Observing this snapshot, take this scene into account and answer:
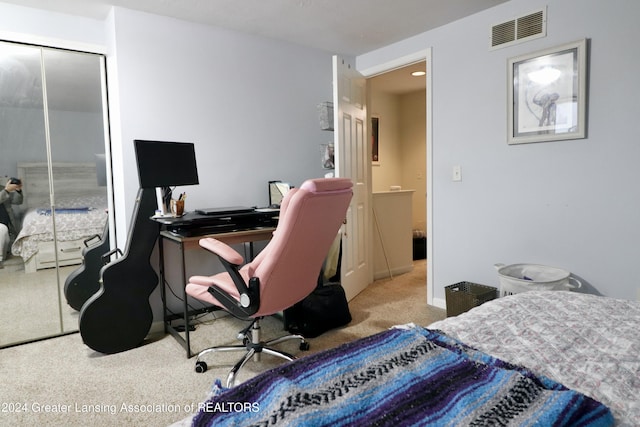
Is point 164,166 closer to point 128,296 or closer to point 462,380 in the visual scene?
point 128,296

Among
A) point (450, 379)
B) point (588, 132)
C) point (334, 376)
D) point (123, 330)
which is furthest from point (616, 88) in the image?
point (123, 330)

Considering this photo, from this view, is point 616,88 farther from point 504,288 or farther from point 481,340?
point 481,340

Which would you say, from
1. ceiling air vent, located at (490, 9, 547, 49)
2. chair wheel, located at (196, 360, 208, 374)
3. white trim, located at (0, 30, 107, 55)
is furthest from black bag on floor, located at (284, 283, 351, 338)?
white trim, located at (0, 30, 107, 55)

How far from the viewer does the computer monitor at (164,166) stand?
8.40 ft

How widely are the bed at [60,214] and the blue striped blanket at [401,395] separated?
8.28 ft

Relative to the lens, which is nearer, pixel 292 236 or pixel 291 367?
pixel 291 367

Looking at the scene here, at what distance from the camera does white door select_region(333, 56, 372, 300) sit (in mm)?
3141

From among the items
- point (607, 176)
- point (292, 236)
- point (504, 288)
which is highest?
point (607, 176)

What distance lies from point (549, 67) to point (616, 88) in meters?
0.42

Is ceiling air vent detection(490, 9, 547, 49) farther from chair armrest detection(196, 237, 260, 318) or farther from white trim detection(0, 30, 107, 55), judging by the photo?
white trim detection(0, 30, 107, 55)

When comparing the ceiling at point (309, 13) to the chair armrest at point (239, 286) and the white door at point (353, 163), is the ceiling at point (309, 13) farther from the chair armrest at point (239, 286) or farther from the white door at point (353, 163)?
the chair armrest at point (239, 286)

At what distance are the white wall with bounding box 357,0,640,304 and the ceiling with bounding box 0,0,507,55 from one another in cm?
25

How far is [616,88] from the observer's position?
2326 millimetres

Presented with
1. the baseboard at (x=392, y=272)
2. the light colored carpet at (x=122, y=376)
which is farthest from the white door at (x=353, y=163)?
the light colored carpet at (x=122, y=376)
